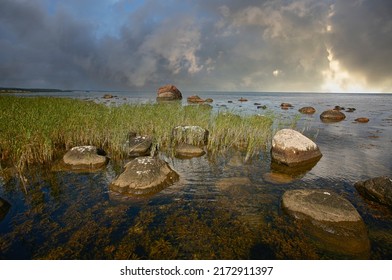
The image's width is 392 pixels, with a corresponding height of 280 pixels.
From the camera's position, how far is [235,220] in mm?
6129

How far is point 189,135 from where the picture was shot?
1316 centimetres

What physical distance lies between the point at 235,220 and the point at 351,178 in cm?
604

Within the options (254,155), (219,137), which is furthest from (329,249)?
(219,137)

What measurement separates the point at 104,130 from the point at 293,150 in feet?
32.3

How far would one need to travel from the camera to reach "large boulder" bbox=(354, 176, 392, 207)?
22.3ft

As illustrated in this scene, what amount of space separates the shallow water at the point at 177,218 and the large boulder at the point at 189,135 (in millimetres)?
3549

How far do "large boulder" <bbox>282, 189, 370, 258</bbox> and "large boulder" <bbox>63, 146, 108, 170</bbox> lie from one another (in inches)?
296

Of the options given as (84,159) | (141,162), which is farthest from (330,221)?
(84,159)

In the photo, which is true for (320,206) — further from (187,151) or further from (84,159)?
(84,159)

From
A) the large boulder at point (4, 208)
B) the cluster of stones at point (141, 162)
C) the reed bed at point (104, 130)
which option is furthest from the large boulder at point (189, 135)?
the large boulder at point (4, 208)

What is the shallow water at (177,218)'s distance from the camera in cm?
501

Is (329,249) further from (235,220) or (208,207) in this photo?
(208,207)

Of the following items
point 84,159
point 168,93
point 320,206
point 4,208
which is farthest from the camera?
point 168,93

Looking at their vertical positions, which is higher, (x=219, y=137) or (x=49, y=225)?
(x=219, y=137)
